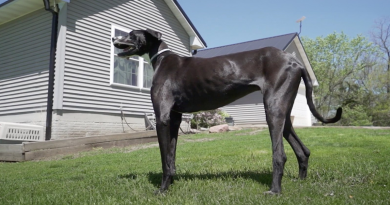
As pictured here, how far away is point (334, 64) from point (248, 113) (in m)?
26.2

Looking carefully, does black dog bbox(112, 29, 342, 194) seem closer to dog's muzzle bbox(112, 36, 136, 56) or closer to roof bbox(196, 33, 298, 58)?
dog's muzzle bbox(112, 36, 136, 56)

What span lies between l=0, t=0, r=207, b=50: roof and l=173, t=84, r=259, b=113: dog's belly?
762 cm

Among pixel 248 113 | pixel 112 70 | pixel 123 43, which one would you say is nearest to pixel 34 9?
pixel 112 70

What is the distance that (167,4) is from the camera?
46.6ft

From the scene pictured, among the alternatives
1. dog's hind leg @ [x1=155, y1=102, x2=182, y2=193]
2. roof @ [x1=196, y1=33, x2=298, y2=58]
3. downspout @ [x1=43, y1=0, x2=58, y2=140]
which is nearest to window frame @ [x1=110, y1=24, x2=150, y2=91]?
downspout @ [x1=43, y1=0, x2=58, y2=140]

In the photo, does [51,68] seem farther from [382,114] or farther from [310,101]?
[382,114]

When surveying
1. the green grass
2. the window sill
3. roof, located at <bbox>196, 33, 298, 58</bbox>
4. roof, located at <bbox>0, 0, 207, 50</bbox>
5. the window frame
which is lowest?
the green grass

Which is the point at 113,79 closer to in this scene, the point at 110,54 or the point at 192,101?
the point at 110,54

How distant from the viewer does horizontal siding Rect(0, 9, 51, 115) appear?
33.6 feet

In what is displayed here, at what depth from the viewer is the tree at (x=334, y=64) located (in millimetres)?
39562

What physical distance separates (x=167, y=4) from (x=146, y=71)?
3.34 m

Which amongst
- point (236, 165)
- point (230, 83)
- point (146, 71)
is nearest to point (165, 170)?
point (230, 83)

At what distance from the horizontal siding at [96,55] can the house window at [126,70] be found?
19cm

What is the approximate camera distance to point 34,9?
35.0 ft
